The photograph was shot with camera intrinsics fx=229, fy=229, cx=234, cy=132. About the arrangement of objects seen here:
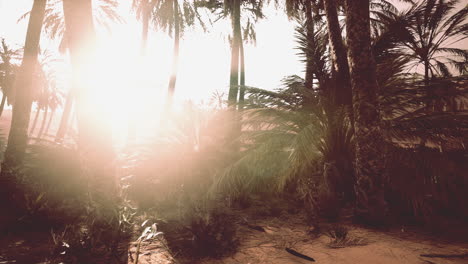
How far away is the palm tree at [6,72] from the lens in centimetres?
2343

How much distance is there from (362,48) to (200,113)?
495 centimetres

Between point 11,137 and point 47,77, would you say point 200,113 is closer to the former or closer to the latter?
point 11,137

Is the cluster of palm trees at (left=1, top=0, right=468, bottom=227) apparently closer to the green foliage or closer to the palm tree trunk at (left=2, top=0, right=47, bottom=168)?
the palm tree trunk at (left=2, top=0, right=47, bottom=168)

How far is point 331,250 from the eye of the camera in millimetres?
3195

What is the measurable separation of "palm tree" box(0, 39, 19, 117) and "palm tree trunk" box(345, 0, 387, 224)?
31.1m

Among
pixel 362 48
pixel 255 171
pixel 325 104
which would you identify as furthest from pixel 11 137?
pixel 362 48

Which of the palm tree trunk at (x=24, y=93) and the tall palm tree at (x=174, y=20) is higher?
the tall palm tree at (x=174, y=20)

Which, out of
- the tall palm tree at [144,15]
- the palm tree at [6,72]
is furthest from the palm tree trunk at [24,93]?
the palm tree at [6,72]

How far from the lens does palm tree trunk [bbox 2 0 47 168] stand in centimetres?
672

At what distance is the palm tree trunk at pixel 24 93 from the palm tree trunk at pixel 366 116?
8.76 metres

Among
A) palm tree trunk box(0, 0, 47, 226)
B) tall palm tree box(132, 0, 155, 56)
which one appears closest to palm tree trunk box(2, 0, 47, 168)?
palm tree trunk box(0, 0, 47, 226)

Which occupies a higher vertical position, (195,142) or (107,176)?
(195,142)

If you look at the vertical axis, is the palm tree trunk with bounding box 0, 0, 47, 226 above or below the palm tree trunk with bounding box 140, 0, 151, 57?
below

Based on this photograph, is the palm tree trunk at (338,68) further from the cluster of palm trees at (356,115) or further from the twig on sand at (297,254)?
the twig on sand at (297,254)
